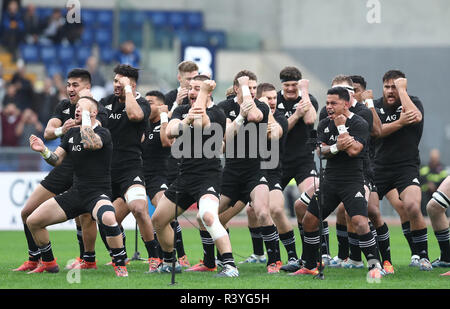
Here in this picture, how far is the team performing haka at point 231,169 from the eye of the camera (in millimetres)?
10648

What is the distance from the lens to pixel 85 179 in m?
10.9

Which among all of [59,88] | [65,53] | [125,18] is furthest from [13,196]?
[125,18]

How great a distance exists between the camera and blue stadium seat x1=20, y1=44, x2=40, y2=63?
89.7 ft

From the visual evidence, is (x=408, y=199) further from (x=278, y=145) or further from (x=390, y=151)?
(x=278, y=145)

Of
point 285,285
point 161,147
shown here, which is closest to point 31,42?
point 161,147

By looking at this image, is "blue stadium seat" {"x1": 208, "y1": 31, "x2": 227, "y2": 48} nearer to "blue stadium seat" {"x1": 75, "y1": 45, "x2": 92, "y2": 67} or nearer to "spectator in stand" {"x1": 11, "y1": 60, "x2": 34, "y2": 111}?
"blue stadium seat" {"x1": 75, "y1": 45, "x2": 92, "y2": 67}

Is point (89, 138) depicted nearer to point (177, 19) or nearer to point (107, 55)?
point (107, 55)

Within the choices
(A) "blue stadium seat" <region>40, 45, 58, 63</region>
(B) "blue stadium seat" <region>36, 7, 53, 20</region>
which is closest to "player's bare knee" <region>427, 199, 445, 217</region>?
(A) "blue stadium seat" <region>40, 45, 58, 63</region>

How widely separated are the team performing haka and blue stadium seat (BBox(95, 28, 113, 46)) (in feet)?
52.0

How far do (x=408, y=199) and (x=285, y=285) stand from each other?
9.05ft

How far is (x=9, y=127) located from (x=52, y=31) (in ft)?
18.4

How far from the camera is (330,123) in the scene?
1090 cm

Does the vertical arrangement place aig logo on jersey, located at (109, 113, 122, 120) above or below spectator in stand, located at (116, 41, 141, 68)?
below
